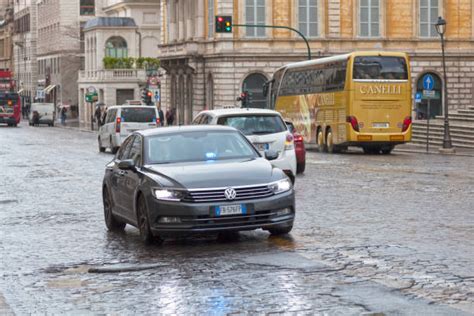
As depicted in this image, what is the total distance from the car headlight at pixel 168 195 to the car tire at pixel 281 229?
1207 millimetres

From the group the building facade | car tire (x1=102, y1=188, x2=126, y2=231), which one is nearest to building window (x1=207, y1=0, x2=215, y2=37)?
the building facade

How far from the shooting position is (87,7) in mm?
117062

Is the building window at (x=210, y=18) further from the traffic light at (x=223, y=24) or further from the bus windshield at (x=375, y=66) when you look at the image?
the bus windshield at (x=375, y=66)

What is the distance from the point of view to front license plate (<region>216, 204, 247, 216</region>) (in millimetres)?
13438

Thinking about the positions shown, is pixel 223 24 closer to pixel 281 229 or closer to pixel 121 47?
pixel 281 229

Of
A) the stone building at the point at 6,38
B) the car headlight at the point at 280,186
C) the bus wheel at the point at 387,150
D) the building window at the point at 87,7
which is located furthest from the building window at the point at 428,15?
the stone building at the point at 6,38

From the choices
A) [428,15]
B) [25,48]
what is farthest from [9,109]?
[25,48]

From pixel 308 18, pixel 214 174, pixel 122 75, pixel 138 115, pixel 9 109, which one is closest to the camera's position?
pixel 214 174

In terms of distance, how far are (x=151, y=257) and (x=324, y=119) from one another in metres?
31.0

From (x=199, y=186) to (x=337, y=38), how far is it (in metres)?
57.0

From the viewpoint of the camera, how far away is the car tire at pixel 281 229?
1419 centimetres

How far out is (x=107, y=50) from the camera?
3959 inches

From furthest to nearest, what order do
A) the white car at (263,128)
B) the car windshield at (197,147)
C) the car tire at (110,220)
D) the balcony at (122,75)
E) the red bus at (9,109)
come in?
the balcony at (122,75)
the red bus at (9,109)
the white car at (263,128)
the car tire at (110,220)
the car windshield at (197,147)

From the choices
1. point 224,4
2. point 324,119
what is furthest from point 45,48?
point 324,119
